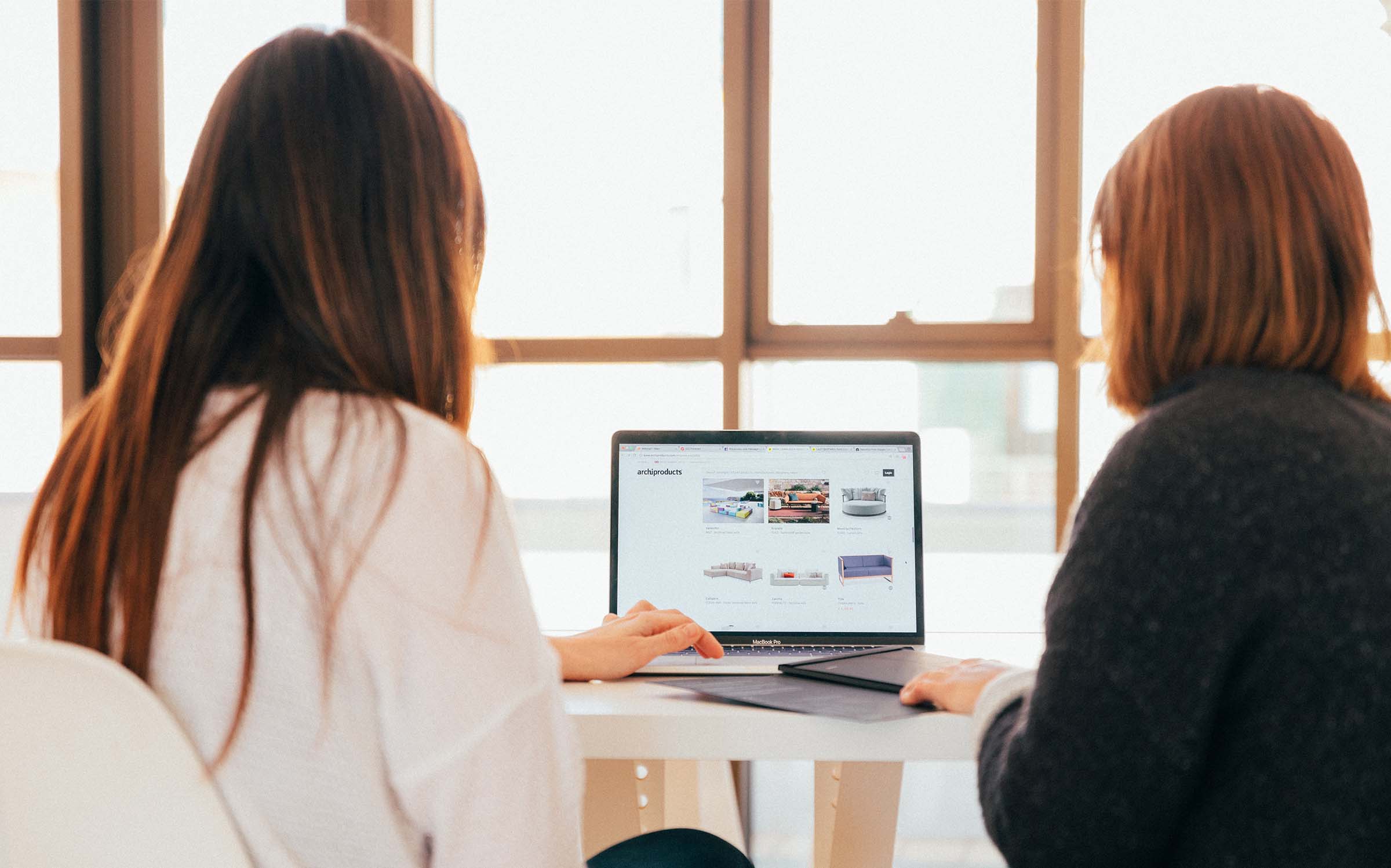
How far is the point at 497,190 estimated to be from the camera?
2.26 metres

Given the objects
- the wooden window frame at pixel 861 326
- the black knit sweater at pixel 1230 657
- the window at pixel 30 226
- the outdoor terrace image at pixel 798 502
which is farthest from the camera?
the window at pixel 30 226

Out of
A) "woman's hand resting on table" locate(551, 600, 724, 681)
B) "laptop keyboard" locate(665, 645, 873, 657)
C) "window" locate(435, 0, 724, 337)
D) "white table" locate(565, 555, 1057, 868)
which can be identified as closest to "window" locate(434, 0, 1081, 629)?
"window" locate(435, 0, 724, 337)

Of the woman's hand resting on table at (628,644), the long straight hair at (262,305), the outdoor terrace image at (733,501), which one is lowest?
the woman's hand resting on table at (628,644)

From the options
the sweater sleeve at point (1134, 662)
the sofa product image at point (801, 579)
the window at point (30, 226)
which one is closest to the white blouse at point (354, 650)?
the sweater sleeve at point (1134, 662)

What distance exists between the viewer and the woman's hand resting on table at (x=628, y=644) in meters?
1.25

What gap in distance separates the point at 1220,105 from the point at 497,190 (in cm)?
166

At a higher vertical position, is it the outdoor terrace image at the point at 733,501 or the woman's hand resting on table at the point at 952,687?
the outdoor terrace image at the point at 733,501

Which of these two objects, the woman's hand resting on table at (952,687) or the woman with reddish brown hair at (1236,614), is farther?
the woman's hand resting on table at (952,687)

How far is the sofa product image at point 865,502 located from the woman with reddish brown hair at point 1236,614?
0.71m

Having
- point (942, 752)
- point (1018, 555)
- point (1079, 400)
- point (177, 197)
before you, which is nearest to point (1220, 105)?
point (942, 752)

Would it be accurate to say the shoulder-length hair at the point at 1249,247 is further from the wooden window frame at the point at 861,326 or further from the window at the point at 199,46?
the window at the point at 199,46

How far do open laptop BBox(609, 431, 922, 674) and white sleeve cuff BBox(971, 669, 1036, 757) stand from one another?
531 mm

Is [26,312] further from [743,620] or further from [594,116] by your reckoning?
[743,620]

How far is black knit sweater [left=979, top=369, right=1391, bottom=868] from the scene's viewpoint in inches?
27.9
